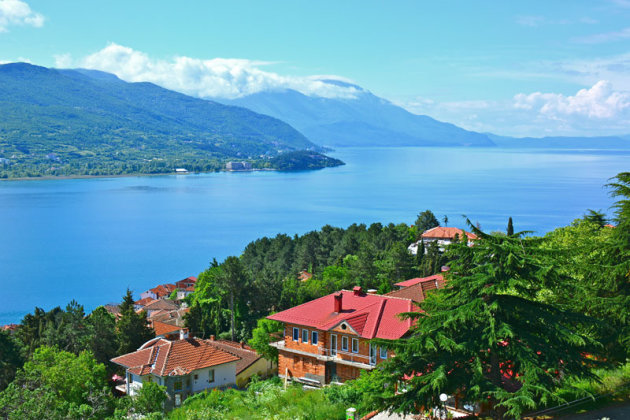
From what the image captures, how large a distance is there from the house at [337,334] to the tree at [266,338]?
1923 millimetres

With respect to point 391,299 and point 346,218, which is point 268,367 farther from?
point 346,218

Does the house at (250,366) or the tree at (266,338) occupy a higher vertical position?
the tree at (266,338)

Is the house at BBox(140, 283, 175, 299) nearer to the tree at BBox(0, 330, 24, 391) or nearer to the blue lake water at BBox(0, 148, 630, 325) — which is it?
the blue lake water at BBox(0, 148, 630, 325)

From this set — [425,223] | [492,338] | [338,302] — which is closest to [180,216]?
[425,223]

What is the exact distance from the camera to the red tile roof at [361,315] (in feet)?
66.4

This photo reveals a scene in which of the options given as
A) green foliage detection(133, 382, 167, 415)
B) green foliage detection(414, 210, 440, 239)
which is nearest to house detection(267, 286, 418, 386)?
green foliage detection(133, 382, 167, 415)

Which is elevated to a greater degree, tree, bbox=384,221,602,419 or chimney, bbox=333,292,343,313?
tree, bbox=384,221,602,419

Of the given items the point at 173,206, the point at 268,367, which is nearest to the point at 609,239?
the point at 268,367

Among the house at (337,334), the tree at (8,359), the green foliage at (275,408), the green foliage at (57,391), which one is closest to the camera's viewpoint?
the green foliage at (275,408)

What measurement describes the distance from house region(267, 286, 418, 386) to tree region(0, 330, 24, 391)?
1177cm

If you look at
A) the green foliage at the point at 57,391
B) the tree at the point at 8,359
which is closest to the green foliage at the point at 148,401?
the green foliage at the point at 57,391

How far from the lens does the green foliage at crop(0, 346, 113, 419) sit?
47.5 feet

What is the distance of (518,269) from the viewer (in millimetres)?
10820

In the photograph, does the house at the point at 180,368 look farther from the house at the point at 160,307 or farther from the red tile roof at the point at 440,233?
the red tile roof at the point at 440,233
